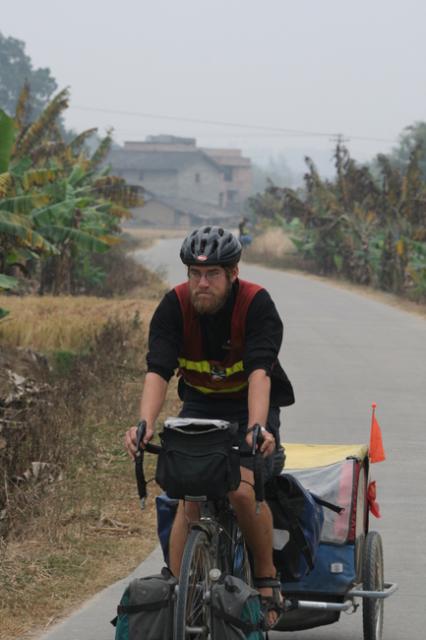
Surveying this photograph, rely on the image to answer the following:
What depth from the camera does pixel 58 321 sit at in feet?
72.5

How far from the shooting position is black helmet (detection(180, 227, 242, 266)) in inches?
227

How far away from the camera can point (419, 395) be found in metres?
17.3

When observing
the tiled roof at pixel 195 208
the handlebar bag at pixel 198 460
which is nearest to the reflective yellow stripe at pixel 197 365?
the handlebar bag at pixel 198 460

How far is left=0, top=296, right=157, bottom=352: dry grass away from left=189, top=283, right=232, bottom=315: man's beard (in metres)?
14.4

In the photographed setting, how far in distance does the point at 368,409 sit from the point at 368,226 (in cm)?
2735

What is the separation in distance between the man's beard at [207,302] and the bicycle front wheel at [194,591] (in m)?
0.96

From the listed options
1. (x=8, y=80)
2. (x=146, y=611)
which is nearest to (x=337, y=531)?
(x=146, y=611)

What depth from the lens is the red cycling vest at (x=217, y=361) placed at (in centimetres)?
592

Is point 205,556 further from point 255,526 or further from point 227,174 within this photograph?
point 227,174

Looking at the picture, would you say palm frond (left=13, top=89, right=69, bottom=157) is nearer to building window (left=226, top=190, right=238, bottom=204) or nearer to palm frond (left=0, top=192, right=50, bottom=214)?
palm frond (left=0, top=192, right=50, bottom=214)

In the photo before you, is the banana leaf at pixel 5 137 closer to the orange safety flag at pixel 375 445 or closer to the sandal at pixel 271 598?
the orange safety flag at pixel 375 445

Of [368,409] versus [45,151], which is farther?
[45,151]

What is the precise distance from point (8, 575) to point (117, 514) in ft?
7.41

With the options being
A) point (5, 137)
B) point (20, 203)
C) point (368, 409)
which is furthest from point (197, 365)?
point (20, 203)
